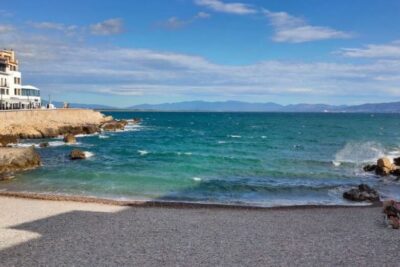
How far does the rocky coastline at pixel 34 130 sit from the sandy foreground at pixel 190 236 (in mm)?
12403

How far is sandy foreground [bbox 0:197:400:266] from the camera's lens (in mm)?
12109

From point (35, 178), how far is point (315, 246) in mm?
20915

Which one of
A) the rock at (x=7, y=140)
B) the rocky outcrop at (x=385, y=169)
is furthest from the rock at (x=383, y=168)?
the rock at (x=7, y=140)

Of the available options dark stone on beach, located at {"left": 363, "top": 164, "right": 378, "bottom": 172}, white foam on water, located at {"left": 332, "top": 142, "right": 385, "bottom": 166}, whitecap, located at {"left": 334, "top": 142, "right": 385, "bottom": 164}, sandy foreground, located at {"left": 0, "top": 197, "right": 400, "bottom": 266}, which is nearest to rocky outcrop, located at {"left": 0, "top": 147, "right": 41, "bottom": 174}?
sandy foreground, located at {"left": 0, "top": 197, "right": 400, "bottom": 266}

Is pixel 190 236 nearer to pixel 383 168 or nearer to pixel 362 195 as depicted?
pixel 362 195

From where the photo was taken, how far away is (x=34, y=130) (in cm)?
5953

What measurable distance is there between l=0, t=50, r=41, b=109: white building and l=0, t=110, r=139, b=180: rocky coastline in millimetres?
6998

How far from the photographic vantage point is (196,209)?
1978cm

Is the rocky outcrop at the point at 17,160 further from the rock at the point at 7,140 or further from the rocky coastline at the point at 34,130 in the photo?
the rock at the point at 7,140

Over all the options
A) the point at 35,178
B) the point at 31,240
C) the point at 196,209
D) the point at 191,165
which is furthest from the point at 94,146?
the point at 31,240

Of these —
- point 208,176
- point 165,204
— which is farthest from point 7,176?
point 165,204

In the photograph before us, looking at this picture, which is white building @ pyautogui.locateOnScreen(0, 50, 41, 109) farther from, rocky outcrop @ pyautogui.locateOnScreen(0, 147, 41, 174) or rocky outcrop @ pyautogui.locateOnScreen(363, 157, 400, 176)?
rocky outcrop @ pyautogui.locateOnScreen(363, 157, 400, 176)

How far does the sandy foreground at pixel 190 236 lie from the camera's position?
12109 millimetres

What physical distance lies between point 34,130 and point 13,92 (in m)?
17.3
